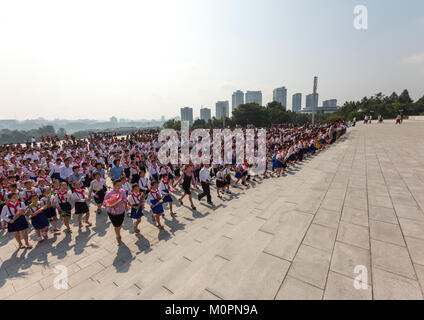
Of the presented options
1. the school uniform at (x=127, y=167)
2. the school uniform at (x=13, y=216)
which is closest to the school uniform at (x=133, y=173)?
the school uniform at (x=127, y=167)

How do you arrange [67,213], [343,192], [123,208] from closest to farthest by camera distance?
[123,208] → [67,213] → [343,192]

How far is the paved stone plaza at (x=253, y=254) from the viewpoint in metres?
3.67

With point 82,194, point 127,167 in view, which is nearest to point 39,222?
point 82,194

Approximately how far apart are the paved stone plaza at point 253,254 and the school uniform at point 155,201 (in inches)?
29.7

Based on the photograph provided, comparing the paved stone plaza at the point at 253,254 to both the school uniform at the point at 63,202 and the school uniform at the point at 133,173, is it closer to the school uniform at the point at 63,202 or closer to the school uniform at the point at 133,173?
the school uniform at the point at 63,202

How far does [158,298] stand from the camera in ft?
11.7

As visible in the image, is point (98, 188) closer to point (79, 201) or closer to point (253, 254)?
point (79, 201)

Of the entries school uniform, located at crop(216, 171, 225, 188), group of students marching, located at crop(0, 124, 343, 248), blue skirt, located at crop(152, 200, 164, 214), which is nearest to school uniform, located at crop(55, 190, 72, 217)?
group of students marching, located at crop(0, 124, 343, 248)

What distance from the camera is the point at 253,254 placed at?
15.0 ft

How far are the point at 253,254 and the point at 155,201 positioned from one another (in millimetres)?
3863

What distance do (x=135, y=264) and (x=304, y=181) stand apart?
9.21 meters

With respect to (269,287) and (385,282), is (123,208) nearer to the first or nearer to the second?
(269,287)

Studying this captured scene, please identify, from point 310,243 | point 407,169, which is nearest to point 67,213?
point 310,243

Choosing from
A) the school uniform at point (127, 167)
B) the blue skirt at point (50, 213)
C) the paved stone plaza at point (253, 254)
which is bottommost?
the paved stone plaza at point (253, 254)
